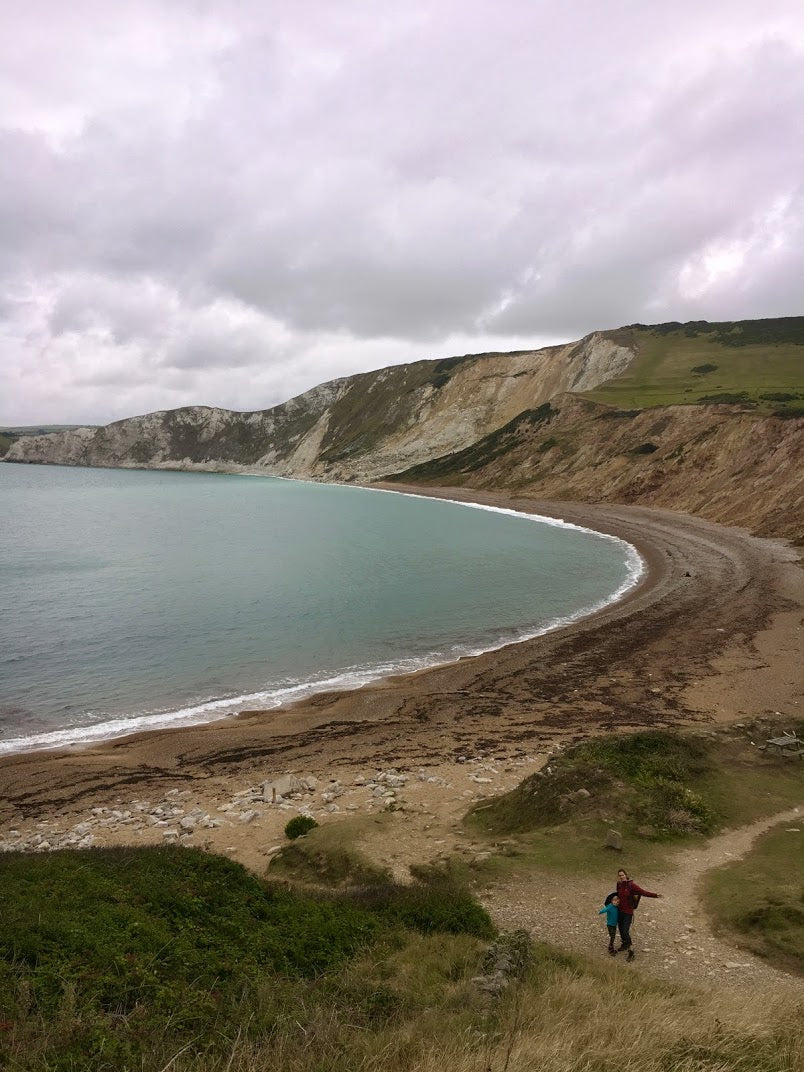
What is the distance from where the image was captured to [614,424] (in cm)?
9944

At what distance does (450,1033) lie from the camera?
646 cm

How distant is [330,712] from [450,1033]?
734 inches

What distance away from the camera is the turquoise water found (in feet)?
87.4

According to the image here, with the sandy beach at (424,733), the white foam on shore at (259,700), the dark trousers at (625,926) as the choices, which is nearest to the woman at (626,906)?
the dark trousers at (625,926)

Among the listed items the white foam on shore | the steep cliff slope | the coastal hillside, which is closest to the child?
the white foam on shore

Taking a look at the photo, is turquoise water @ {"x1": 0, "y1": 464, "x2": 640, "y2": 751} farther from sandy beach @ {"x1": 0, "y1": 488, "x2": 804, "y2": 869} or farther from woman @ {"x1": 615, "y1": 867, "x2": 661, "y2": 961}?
woman @ {"x1": 615, "y1": 867, "x2": 661, "y2": 961}

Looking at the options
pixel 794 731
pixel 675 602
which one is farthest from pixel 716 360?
pixel 794 731

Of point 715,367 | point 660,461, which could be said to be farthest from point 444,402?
point 660,461

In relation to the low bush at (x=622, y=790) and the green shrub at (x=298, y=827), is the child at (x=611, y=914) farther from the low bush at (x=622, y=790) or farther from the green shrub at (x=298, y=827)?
the green shrub at (x=298, y=827)

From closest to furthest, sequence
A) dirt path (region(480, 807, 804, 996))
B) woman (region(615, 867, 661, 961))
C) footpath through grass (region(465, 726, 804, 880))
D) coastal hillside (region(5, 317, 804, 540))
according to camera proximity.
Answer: dirt path (region(480, 807, 804, 996))
woman (region(615, 867, 661, 961))
footpath through grass (region(465, 726, 804, 880))
coastal hillside (region(5, 317, 804, 540))

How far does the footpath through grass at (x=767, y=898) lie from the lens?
9695mm

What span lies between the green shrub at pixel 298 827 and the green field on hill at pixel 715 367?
80085 mm

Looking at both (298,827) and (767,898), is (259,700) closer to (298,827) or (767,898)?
(298,827)

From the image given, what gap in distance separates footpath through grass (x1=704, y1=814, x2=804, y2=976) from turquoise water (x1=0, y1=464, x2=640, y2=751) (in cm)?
1804
